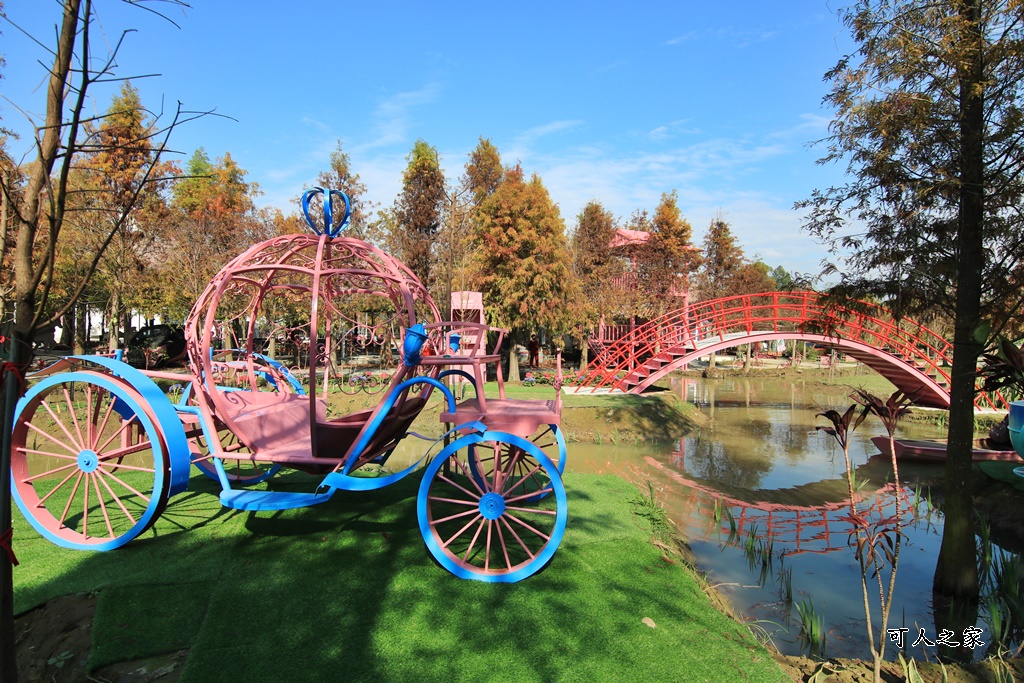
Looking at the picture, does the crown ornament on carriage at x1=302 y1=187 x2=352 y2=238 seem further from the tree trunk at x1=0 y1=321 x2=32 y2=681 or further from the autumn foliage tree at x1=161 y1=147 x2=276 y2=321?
the autumn foliage tree at x1=161 y1=147 x2=276 y2=321

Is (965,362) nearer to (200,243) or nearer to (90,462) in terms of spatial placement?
(90,462)

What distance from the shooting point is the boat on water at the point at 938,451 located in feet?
27.7

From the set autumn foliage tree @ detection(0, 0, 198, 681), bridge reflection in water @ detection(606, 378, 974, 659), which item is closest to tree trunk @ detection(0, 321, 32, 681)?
autumn foliage tree @ detection(0, 0, 198, 681)

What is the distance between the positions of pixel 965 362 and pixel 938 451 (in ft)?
20.7

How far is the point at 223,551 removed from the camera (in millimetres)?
3885

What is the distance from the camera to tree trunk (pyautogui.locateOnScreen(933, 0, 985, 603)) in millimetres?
4359

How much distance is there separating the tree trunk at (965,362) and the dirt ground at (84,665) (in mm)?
1473

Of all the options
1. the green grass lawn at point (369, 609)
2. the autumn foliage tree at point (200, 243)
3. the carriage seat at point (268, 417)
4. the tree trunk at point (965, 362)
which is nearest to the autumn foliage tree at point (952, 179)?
the tree trunk at point (965, 362)

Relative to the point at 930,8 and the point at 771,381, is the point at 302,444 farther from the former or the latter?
the point at 771,381

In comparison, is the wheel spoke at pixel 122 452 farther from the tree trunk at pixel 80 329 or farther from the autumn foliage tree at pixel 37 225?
the tree trunk at pixel 80 329

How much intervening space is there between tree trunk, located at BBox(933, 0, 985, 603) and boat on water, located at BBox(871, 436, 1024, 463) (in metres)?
5.09

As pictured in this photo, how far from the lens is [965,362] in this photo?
4.49 meters

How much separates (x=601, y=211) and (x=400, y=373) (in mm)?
17577

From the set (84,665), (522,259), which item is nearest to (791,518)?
(84,665)
